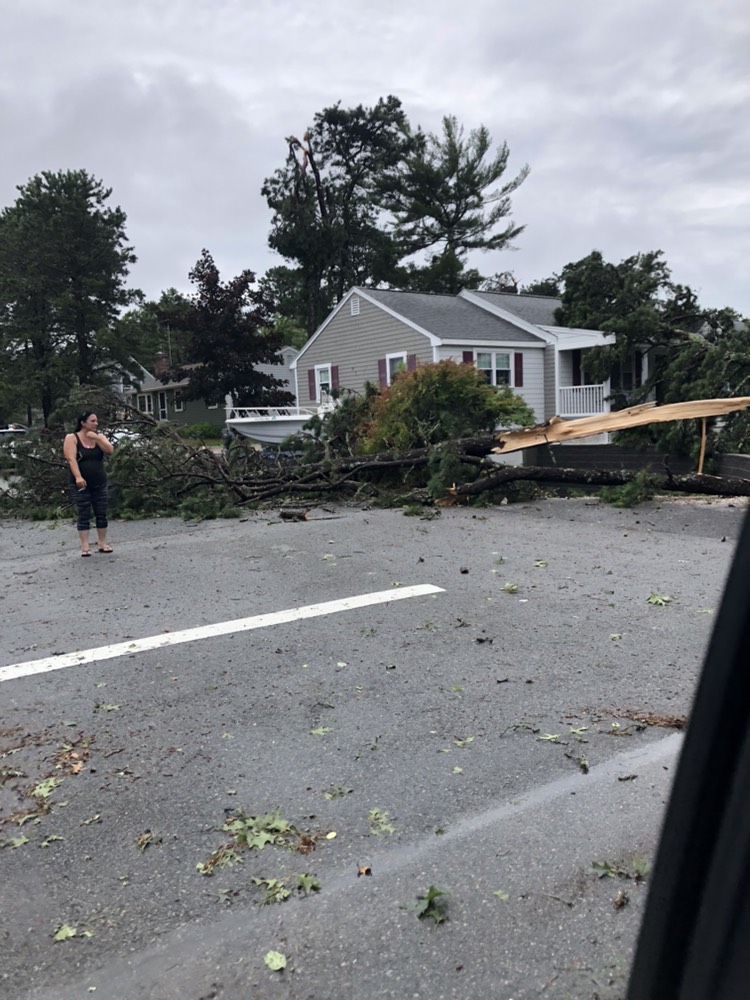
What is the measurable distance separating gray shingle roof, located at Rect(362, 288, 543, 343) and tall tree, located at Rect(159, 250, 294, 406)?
674 centimetres

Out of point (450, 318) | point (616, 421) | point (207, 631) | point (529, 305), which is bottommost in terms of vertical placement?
point (207, 631)

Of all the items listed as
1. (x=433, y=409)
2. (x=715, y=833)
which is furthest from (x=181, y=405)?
(x=715, y=833)

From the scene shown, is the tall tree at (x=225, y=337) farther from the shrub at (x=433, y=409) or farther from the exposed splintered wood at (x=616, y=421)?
the exposed splintered wood at (x=616, y=421)

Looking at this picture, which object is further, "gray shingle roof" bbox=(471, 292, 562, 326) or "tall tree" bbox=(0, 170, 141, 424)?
"tall tree" bbox=(0, 170, 141, 424)

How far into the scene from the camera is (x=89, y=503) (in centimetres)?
841

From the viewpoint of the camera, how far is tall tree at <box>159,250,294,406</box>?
98.1 feet

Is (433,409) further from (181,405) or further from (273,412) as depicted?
(181,405)

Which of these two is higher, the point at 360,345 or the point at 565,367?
the point at 360,345

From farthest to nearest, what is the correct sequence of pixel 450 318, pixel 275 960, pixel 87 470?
pixel 450 318 < pixel 87 470 < pixel 275 960

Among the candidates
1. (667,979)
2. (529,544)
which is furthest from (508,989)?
(529,544)

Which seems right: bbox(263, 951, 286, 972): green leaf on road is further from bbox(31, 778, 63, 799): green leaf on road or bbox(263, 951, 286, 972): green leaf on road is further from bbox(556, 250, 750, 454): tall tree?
Answer: bbox(556, 250, 750, 454): tall tree

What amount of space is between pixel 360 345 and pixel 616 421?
54.2 ft

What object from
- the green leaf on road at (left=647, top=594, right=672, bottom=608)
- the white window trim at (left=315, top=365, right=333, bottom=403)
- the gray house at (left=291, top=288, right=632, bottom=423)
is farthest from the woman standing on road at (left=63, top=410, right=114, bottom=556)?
the white window trim at (left=315, top=365, right=333, bottom=403)

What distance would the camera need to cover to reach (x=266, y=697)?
414 centimetres
